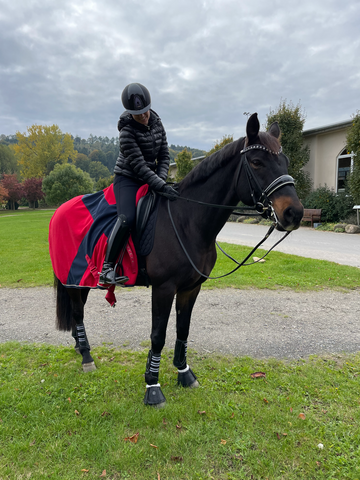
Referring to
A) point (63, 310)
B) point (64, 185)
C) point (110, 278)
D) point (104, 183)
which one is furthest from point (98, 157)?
point (110, 278)

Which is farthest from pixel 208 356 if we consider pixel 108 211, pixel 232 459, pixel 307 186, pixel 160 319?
pixel 307 186

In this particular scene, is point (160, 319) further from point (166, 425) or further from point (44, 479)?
A: point (44, 479)

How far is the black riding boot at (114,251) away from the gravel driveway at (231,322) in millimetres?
1659

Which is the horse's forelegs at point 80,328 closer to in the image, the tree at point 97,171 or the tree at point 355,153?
the tree at point 355,153

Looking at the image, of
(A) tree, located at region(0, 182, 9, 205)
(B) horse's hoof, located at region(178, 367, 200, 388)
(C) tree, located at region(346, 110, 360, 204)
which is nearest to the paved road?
(C) tree, located at region(346, 110, 360, 204)

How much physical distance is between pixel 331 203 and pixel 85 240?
18216mm

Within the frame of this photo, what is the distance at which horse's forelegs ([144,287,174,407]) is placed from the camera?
301 cm

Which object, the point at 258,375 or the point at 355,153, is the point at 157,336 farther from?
the point at 355,153

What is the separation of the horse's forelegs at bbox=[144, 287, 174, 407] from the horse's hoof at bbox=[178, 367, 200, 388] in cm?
34

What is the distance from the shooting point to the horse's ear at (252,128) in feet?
8.20

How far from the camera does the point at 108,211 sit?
3.46 metres

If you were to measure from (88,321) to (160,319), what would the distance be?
2735mm

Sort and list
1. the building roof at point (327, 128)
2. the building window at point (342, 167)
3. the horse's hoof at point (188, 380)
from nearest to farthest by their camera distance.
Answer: the horse's hoof at point (188, 380), the building roof at point (327, 128), the building window at point (342, 167)

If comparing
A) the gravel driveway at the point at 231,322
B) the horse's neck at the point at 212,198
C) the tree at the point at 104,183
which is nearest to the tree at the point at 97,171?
the tree at the point at 104,183
